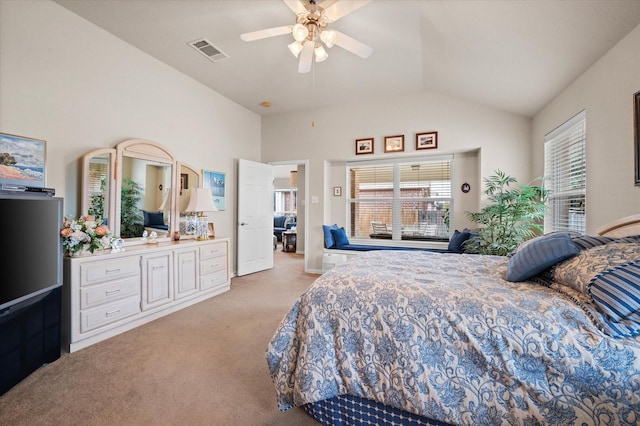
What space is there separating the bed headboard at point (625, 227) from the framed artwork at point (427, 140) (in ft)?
8.08

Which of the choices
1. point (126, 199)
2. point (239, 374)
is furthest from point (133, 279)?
point (239, 374)

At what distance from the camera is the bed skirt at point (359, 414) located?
3.98ft

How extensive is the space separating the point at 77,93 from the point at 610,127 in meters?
4.67

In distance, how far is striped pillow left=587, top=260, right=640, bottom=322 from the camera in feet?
3.25

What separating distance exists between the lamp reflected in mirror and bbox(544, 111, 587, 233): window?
4.16 meters

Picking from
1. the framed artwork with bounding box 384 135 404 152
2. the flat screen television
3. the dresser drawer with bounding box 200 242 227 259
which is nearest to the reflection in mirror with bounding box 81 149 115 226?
the flat screen television

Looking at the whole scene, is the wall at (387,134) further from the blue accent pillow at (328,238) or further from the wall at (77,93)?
the wall at (77,93)

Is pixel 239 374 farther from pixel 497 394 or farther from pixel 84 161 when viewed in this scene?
pixel 84 161

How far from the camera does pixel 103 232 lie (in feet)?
7.79

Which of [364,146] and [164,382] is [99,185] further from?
[364,146]

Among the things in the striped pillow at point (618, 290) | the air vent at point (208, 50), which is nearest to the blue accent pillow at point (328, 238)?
the air vent at point (208, 50)

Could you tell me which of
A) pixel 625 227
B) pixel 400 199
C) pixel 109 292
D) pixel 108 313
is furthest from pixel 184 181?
pixel 625 227

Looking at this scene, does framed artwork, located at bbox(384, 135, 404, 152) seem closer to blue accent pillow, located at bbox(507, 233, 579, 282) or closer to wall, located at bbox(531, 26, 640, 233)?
wall, located at bbox(531, 26, 640, 233)

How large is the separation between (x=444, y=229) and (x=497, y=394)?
3654mm
